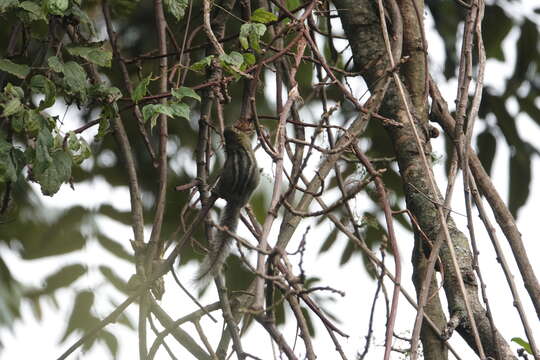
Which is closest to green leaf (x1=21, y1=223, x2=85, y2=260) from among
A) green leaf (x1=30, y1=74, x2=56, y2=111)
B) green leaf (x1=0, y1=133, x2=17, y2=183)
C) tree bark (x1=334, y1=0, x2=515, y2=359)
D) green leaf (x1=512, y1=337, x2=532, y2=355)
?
green leaf (x1=0, y1=133, x2=17, y2=183)

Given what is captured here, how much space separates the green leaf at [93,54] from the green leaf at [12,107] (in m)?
0.21

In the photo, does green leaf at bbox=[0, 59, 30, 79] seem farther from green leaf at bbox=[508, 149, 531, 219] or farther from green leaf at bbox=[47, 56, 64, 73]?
green leaf at bbox=[508, 149, 531, 219]

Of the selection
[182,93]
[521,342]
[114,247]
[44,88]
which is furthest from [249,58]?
[521,342]

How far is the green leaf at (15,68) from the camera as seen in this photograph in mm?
1707

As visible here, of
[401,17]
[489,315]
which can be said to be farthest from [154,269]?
[401,17]

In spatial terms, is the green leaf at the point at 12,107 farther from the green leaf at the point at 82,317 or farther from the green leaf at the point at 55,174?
the green leaf at the point at 82,317

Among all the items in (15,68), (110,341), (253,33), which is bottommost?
(110,341)

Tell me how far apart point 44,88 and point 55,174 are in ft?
0.58

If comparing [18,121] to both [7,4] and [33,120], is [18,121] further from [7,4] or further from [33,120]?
[7,4]

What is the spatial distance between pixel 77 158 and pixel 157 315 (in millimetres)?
393

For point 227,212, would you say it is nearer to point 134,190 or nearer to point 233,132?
point 233,132

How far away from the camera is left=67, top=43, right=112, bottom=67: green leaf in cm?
177

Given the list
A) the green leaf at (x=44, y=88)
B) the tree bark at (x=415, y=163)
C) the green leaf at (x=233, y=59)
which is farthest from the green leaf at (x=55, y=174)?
the tree bark at (x=415, y=163)

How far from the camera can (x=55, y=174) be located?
1.68 m
